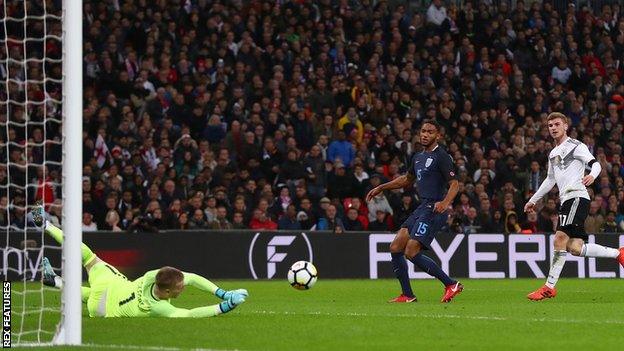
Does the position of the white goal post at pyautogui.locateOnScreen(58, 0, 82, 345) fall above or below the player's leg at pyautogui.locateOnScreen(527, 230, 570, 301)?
above

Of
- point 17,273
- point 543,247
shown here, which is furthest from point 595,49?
point 17,273

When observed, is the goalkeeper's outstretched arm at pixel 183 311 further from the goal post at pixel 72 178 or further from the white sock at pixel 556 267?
the white sock at pixel 556 267

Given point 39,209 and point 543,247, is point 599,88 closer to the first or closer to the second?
point 543,247

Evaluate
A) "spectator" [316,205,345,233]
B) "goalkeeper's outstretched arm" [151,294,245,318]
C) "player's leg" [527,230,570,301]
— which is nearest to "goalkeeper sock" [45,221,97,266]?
"goalkeeper's outstretched arm" [151,294,245,318]

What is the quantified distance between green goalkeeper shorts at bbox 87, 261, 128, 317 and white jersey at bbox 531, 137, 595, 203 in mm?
5487

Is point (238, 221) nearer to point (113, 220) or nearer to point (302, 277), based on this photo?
point (113, 220)

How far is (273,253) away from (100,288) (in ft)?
33.6

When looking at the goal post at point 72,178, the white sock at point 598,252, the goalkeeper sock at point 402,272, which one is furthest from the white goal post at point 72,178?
the white sock at point 598,252

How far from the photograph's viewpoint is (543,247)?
77.9ft

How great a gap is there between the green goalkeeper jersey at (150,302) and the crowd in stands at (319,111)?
820 centimetres

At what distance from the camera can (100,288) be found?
1241 centimetres

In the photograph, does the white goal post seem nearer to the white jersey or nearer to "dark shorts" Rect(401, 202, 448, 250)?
"dark shorts" Rect(401, 202, 448, 250)

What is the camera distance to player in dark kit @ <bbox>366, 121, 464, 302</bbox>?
1468 centimetres

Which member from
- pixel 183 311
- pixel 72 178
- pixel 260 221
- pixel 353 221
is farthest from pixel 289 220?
pixel 72 178
